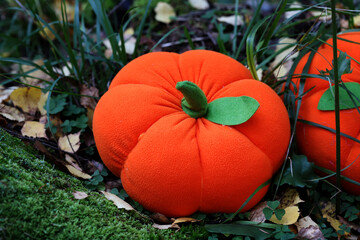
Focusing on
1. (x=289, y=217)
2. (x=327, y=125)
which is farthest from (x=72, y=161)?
(x=327, y=125)

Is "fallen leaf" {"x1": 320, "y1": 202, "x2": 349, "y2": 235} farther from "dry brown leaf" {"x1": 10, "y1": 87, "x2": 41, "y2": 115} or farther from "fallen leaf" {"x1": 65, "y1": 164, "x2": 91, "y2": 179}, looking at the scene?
"dry brown leaf" {"x1": 10, "y1": 87, "x2": 41, "y2": 115}

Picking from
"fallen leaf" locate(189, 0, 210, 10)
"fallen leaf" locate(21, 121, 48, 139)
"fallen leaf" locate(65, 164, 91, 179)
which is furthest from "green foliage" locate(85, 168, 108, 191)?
"fallen leaf" locate(189, 0, 210, 10)

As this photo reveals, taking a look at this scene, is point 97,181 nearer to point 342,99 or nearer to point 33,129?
point 33,129

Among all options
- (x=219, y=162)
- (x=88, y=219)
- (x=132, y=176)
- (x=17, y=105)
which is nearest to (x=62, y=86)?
(x=17, y=105)

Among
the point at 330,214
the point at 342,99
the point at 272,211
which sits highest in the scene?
the point at 342,99

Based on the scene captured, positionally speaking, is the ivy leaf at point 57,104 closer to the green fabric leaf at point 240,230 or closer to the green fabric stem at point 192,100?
the green fabric stem at point 192,100

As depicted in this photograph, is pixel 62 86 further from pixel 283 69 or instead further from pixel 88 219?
pixel 283 69
